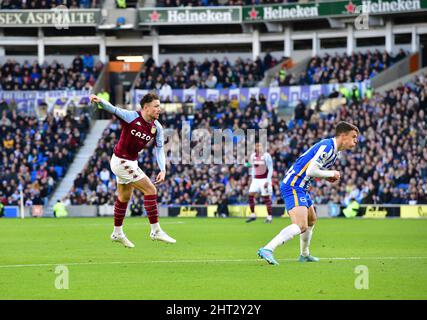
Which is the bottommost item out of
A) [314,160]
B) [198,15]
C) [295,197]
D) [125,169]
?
[295,197]

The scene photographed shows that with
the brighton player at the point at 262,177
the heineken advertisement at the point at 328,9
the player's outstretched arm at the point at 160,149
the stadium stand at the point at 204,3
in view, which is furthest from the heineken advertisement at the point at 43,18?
the player's outstretched arm at the point at 160,149

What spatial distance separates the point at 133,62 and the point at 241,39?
23.6 feet

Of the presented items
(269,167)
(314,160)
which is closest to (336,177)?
(314,160)

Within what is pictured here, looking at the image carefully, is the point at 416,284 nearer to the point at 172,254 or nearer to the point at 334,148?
the point at 334,148

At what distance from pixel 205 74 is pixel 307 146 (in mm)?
12998

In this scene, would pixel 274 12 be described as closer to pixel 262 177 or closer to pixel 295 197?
pixel 262 177

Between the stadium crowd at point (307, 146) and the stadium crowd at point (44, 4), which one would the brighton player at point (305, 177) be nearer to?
the stadium crowd at point (307, 146)

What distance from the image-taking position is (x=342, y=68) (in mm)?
52156

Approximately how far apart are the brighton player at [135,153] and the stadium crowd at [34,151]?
29894 mm

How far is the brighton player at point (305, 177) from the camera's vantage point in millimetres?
15125

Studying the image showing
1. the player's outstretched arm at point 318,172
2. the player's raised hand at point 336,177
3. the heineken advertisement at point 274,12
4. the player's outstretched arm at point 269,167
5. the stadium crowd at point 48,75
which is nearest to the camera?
the player's raised hand at point 336,177

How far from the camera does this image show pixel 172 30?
2488 inches

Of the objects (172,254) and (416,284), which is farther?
(172,254)
